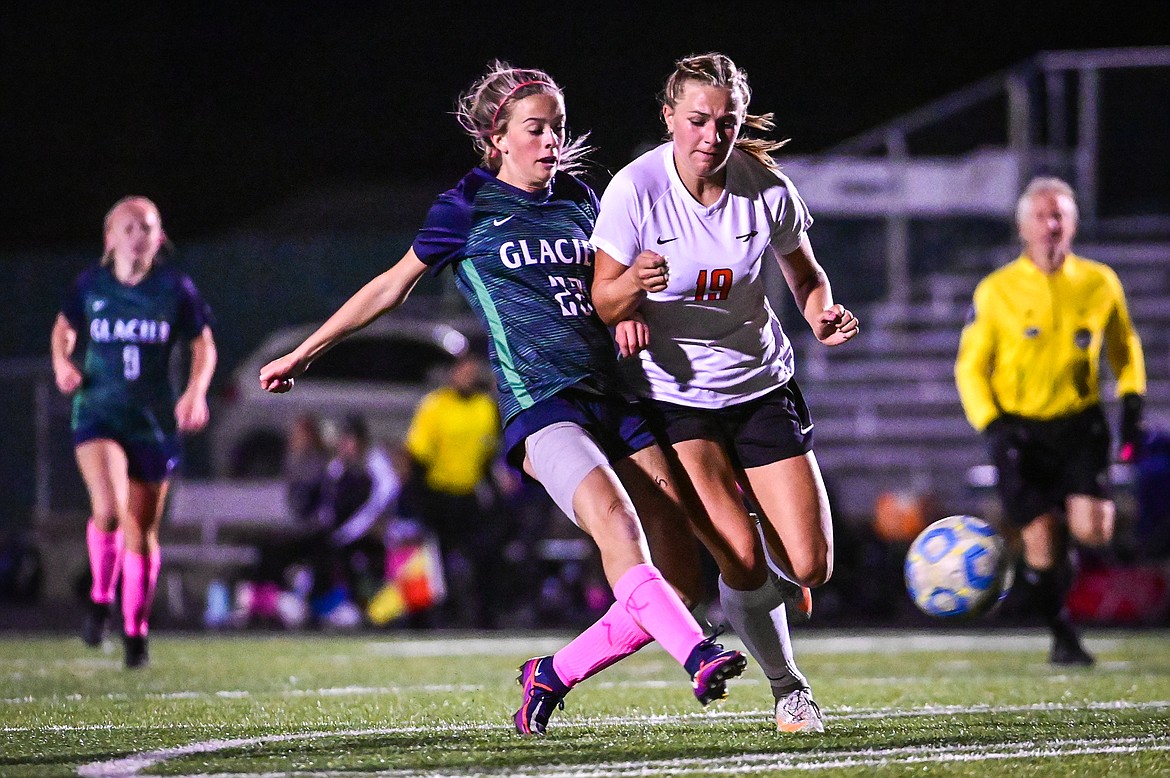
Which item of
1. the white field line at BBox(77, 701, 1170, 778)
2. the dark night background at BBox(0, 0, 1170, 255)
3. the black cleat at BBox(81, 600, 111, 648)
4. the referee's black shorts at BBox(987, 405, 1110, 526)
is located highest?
the dark night background at BBox(0, 0, 1170, 255)

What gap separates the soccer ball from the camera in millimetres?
6203

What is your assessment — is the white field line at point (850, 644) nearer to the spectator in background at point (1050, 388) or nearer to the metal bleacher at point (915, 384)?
the spectator in background at point (1050, 388)

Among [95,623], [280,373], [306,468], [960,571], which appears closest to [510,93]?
[280,373]

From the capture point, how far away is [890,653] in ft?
32.3

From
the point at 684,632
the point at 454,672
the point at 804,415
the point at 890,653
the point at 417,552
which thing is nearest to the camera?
the point at 684,632

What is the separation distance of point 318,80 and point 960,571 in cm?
2466

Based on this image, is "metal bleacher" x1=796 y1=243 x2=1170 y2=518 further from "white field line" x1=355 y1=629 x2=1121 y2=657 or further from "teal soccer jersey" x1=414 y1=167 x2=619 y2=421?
"teal soccer jersey" x1=414 y1=167 x2=619 y2=421

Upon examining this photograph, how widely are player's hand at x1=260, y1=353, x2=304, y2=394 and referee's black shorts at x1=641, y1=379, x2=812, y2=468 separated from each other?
3.56ft

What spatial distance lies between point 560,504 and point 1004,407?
4218mm

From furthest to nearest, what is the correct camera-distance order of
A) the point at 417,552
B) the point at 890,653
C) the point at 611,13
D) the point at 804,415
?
the point at 611,13, the point at 417,552, the point at 890,653, the point at 804,415

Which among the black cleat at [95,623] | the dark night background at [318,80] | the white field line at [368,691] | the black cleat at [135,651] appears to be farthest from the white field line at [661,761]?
the dark night background at [318,80]

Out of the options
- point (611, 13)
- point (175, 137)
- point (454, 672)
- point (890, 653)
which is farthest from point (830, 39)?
point (454, 672)

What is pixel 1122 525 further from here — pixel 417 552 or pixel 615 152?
pixel 615 152

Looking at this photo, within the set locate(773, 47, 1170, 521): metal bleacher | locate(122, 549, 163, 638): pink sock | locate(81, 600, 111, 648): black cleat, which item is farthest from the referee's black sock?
locate(773, 47, 1170, 521): metal bleacher
